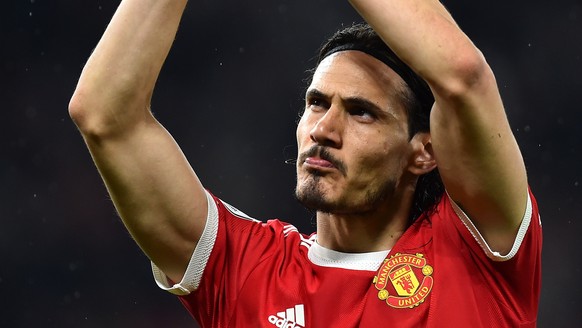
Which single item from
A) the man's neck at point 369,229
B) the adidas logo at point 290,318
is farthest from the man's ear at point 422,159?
the adidas logo at point 290,318

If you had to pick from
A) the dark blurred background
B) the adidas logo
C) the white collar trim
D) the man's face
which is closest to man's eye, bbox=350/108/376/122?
the man's face

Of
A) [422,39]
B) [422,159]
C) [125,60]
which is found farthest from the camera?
[422,159]

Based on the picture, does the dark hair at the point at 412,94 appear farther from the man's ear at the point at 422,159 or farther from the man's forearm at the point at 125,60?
the man's forearm at the point at 125,60

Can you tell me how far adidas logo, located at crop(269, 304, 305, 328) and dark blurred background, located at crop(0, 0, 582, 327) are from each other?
2690mm

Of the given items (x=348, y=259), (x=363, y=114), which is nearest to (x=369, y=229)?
(x=348, y=259)

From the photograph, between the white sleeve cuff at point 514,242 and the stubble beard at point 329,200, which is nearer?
the white sleeve cuff at point 514,242

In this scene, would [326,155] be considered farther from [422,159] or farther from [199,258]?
[199,258]

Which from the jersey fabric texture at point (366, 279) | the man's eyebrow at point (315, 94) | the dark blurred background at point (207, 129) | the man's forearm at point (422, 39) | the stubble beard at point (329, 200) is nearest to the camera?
the man's forearm at point (422, 39)

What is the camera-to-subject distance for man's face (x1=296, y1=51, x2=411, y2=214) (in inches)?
100

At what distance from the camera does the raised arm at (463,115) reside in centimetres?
216

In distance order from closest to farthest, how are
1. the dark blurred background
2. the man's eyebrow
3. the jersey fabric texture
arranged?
the jersey fabric texture < the man's eyebrow < the dark blurred background

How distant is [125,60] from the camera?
2309 mm

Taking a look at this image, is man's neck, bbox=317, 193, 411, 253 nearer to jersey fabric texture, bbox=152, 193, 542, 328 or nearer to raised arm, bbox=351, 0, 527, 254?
jersey fabric texture, bbox=152, 193, 542, 328

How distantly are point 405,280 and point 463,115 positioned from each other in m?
0.52
